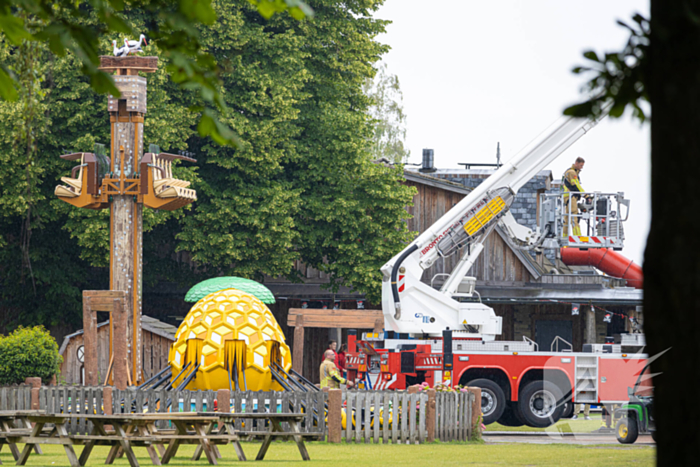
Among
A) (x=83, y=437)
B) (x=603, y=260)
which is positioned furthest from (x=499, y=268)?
(x=83, y=437)

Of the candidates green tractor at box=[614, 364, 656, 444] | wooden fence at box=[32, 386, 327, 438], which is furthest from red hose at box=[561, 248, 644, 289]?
wooden fence at box=[32, 386, 327, 438]

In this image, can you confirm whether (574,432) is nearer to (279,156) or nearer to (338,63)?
(279,156)

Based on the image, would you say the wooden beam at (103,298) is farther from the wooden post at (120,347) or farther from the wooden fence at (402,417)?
the wooden fence at (402,417)

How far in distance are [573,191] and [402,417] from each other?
305 inches

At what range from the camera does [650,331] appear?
3.09 metres

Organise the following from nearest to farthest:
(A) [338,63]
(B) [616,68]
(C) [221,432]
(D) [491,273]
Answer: (B) [616,68], (C) [221,432], (A) [338,63], (D) [491,273]

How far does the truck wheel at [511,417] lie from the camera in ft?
67.1

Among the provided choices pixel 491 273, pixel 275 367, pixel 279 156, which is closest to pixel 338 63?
pixel 279 156

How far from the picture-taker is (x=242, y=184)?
2602 centimetres

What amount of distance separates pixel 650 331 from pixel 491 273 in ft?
89.6

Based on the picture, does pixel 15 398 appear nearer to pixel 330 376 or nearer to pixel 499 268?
pixel 330 376

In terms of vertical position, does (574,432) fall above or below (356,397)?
below

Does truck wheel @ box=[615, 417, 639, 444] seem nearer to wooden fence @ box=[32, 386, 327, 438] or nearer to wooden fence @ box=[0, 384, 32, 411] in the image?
wooden fence @ box=[32, 386, 327, 438]

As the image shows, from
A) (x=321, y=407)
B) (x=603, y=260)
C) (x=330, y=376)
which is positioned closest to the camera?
(x=321, y=407)
